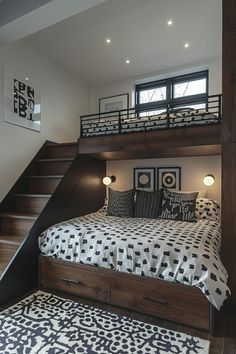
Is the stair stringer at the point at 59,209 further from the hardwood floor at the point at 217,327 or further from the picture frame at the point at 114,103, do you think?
the picture frame at the point at 114,103

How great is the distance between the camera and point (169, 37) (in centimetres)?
330

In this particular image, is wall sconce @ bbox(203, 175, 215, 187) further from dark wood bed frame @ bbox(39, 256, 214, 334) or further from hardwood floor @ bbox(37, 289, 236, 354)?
dark wood bed frame @ bbox(39, 256, 214, 334)

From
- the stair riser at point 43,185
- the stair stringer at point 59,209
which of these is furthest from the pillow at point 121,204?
the stair riser at point 43,185

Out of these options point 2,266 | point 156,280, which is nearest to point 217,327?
point 156,280

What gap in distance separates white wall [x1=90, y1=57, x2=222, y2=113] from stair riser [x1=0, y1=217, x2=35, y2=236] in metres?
2.97

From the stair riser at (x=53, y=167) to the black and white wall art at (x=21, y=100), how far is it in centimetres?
59

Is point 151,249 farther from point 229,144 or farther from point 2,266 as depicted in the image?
point 2,266

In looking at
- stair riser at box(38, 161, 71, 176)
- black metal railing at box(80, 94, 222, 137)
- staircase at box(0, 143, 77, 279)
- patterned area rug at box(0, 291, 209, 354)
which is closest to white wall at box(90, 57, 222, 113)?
black metal railing at box(80, 94, 222, 137)

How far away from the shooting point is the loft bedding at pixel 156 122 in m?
2.72

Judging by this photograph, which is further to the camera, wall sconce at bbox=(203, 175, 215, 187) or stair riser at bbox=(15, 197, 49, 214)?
wall sconce at bbox=(203, 175, 215, 187)

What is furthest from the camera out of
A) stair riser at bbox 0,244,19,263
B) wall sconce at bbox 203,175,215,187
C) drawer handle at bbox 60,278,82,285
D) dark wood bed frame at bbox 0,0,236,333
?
wall sconce at bbox 203,175,215,187

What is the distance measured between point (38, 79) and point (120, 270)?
10.4 ft

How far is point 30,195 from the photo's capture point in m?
3.16

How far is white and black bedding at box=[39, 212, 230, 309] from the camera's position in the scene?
1858 mm
